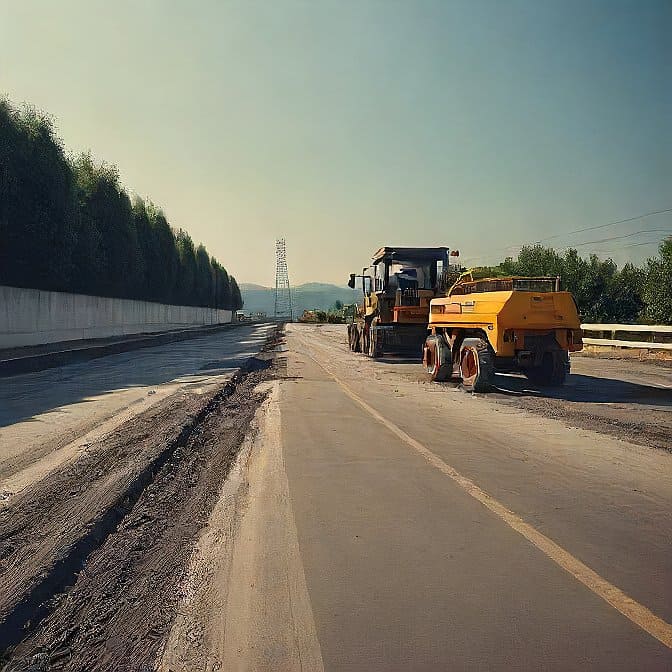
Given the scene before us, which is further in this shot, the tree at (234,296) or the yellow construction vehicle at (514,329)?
the tree at (234,296)

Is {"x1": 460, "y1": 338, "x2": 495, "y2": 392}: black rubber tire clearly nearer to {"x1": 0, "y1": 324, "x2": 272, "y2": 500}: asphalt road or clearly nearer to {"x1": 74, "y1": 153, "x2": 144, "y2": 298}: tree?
{"x1": 0, "y1": 324, "x2": 272, "y2": 500}: asphalt road

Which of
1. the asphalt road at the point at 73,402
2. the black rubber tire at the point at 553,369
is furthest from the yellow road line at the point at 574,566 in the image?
the black rubber tire at the point at 553,369

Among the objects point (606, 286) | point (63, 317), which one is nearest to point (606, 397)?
point (63, 317)

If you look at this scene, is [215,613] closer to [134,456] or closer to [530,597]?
[530,597]

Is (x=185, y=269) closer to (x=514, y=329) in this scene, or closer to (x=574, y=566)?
(x=514, y=329)

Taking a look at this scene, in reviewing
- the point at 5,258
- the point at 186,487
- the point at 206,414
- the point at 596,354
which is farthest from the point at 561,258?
the point at 186,487

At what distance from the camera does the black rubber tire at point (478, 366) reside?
13.6 m

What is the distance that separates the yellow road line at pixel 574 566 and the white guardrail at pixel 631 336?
18.7 metres

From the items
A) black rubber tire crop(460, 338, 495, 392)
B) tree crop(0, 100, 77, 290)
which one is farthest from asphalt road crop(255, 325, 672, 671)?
tree crop(0, 100, 77, 290)

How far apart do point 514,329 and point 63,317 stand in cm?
2527

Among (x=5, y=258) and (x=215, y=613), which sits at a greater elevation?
(x=5, y=258)

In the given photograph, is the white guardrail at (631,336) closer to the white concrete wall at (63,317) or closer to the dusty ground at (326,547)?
the dusty ground at (326,547)

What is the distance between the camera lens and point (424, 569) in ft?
14.0

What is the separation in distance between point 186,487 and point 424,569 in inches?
113
